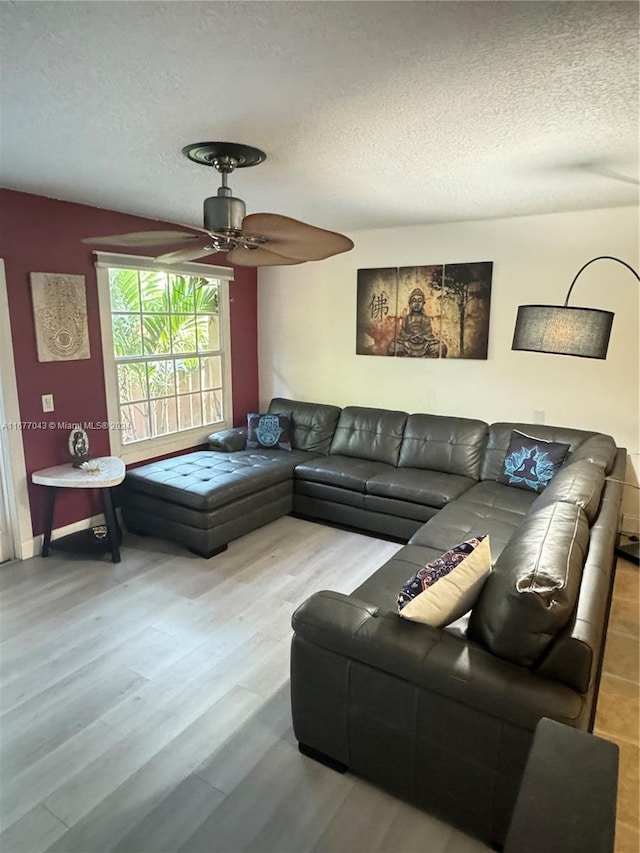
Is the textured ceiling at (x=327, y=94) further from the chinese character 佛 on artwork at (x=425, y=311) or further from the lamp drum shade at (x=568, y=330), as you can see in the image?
the chinese character 佛 on artwork at (x=425, y=311)

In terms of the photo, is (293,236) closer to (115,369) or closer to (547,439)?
(115,369)

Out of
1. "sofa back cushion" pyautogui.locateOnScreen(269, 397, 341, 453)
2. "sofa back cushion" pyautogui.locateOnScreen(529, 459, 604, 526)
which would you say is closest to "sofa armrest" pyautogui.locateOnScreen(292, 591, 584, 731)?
"sofa back cushion" pyautogui.locateOnScreen(529, 459, 604, 526)

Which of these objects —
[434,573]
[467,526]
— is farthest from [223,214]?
[467,526]

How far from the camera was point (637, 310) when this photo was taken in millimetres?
3674

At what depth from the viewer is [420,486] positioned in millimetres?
3770

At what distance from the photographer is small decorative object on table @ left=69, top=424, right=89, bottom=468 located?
11.9 ft

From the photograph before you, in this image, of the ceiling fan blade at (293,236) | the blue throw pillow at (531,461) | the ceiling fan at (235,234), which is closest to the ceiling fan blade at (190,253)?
the ceiling fan at (235,234)

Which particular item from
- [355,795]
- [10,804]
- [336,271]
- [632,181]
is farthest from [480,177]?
[10,804]

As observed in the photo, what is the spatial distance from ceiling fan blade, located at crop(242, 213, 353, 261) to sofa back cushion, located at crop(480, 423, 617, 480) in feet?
6.71

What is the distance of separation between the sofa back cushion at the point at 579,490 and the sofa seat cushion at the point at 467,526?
0.37 m

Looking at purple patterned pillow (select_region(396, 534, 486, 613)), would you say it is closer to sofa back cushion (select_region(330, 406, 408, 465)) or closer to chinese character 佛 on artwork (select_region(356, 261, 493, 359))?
sofa back cushion (select_region(330, 406, 408, 465))

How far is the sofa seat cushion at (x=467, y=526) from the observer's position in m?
2.83

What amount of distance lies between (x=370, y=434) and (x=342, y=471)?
23.0 inches

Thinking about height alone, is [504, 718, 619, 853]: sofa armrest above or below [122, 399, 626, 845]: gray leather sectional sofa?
above
